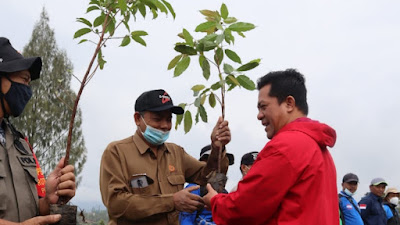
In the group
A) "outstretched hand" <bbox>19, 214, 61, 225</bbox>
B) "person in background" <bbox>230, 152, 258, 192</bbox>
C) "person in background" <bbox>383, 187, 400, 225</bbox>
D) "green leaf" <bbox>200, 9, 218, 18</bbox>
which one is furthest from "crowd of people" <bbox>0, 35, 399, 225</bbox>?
"person in background" <bbox>383, 187, 400, 225</bbox>

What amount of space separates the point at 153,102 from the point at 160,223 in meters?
0.96

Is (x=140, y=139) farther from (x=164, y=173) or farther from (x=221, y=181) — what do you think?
(x=221, y=181)

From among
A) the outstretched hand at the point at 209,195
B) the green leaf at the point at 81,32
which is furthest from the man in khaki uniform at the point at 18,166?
the outstretched hand at the point at 209,195

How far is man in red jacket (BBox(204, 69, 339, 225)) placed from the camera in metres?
2.58

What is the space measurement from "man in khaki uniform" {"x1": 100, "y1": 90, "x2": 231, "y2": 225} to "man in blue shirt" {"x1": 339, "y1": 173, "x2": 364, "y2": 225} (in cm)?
495

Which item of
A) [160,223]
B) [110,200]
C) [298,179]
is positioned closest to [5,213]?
[110,200]

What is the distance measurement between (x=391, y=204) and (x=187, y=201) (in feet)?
27.1

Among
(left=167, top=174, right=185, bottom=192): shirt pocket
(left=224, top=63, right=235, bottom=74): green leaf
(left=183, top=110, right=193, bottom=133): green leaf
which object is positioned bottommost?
(left=167, top=174, right=185, bottom=192): shirt pocket

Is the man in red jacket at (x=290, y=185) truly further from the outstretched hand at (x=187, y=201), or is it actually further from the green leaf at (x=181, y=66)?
the green leaf at (x=181, y=66)

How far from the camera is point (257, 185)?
261 cm

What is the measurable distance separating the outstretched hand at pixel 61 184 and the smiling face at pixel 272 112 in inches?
47.2

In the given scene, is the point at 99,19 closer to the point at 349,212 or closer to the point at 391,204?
the point at 349,212

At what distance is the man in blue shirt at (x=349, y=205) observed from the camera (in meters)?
8.21

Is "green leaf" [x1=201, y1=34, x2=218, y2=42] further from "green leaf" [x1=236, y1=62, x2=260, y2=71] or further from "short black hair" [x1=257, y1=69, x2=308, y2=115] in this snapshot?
"short black hair" [x1=257, y1=69, x2=308, y2=115]
